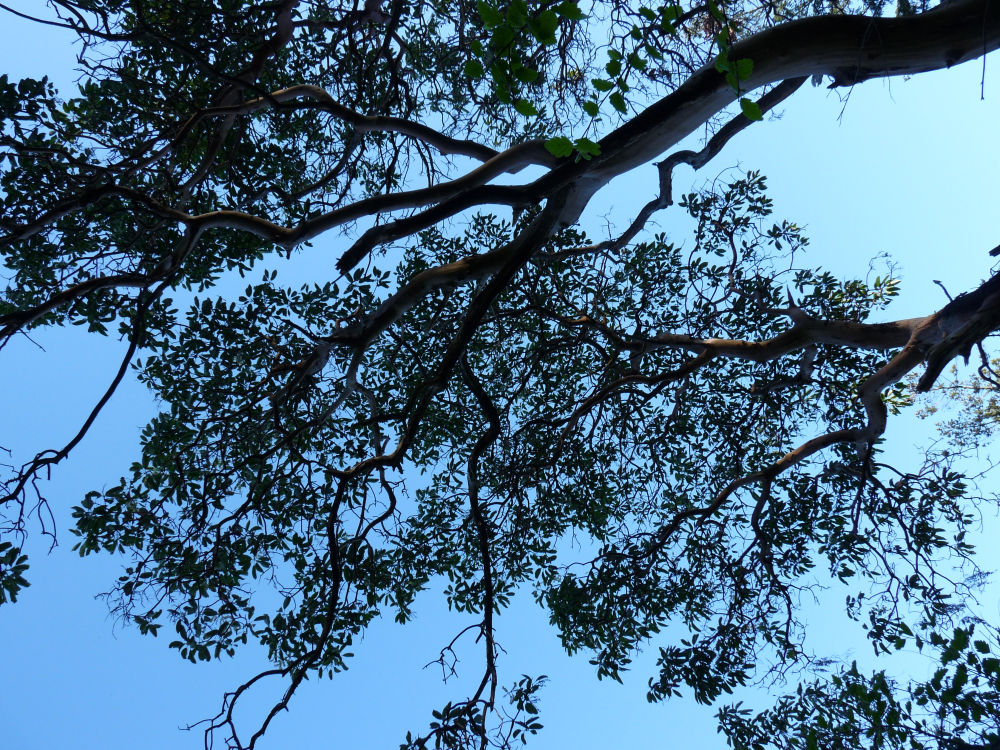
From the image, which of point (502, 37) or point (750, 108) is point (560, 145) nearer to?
point (502, 37)

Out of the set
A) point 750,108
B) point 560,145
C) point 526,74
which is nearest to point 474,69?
point 526,74

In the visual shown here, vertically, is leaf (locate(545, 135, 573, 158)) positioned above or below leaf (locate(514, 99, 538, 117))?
below

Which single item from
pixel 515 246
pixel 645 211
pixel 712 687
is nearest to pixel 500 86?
pixel 515 246

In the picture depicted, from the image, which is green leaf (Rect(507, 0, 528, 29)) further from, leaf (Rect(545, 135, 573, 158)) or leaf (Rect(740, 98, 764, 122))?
leaf (Rect(740, 98, 764, 122))

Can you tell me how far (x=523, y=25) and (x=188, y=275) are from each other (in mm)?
5167

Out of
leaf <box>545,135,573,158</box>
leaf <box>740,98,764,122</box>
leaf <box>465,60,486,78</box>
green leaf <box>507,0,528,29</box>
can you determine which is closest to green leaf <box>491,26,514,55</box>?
green leaf <box>507,0,528,29</box>

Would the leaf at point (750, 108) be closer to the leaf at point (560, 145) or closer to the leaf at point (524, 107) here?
the leaf at point (560, 145)

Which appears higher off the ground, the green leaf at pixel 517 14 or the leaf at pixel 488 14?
the green leaf at pixel 517 14

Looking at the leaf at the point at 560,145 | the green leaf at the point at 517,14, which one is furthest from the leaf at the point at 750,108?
the green leaf at the point at 517,14

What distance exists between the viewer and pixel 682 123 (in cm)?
466

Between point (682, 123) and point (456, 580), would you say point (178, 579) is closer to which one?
point (456, 580)

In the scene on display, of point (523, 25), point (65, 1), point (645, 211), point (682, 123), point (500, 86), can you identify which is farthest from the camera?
point (645, 211)

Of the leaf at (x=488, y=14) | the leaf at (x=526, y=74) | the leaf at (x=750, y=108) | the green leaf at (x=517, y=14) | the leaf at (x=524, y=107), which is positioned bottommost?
the leaf at (x=750, y=108)

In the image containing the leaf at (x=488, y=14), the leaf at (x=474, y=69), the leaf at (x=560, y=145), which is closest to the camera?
the leaf at (x=488, y=14)
